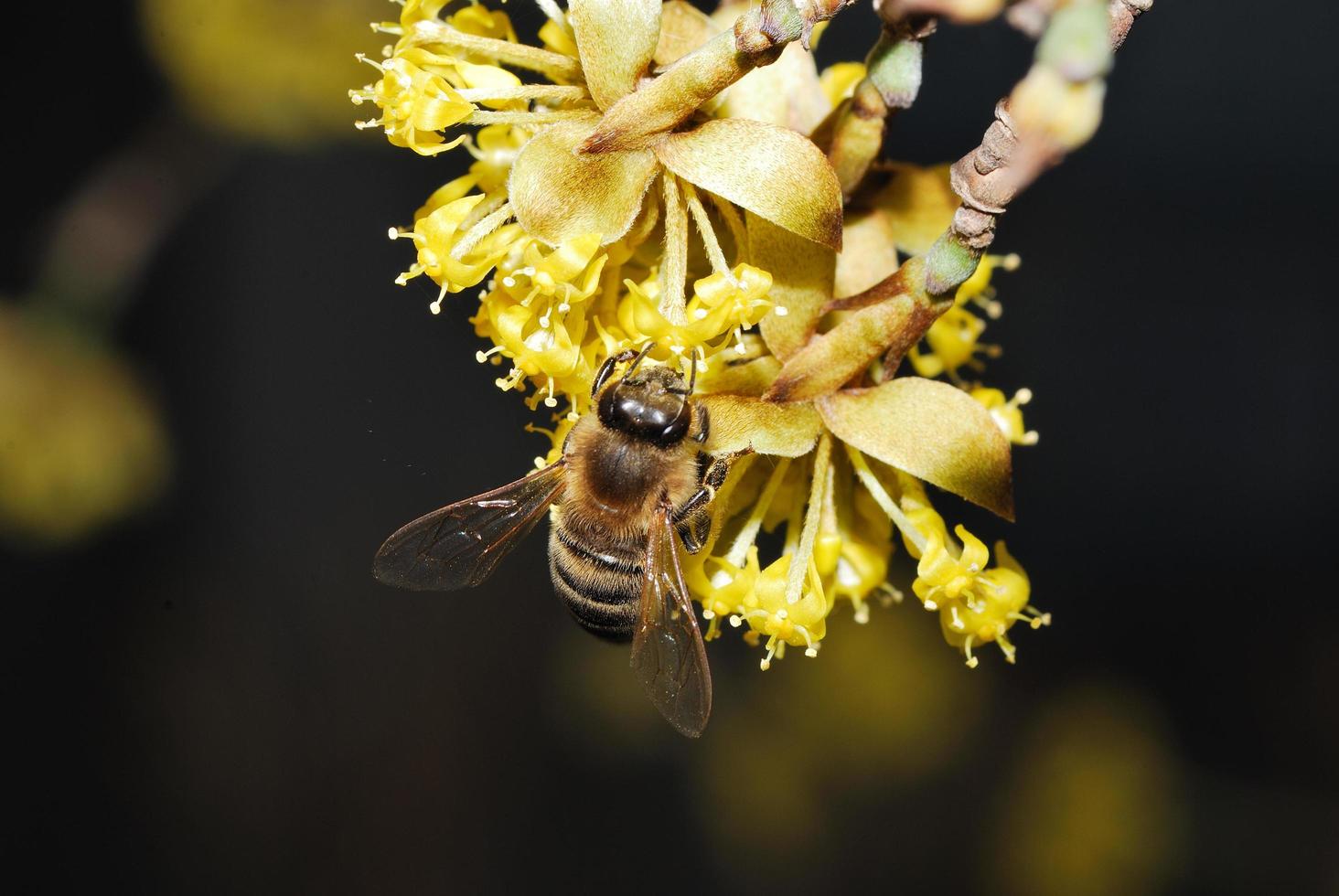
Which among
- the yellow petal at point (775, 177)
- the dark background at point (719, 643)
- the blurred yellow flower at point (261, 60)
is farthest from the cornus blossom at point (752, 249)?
the blurred yellow flower at point (261, 60)

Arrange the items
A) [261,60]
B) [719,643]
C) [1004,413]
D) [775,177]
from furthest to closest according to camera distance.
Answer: [719,643] → [261,60] → [1004,413] → [775,177]

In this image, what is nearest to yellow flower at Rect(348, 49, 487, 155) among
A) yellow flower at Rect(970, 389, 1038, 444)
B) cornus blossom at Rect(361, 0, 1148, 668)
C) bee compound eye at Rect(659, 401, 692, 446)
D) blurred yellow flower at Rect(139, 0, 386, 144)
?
cornus blossom at Rect(361, 0, 1148, 668)

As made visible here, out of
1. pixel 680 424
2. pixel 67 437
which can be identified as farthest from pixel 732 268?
pixel 67 437

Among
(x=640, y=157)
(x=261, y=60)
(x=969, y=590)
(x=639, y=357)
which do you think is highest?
(x=640, y=157)

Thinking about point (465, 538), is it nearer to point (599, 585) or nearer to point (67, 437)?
point (599, 585)

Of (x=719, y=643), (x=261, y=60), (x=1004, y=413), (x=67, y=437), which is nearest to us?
(x=1004, y=413)

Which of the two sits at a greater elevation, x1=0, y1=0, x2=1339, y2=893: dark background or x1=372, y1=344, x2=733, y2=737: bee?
x1=372, y1=344, x2=733, y2=737: bee

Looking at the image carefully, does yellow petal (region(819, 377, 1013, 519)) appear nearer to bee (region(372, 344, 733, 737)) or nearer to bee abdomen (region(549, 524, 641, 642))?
bee (region(372, 344, 733, 737))
